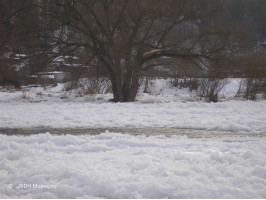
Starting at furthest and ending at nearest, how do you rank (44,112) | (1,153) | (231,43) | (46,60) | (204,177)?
1. (231,43)
2. (46,60)
3. (44,112)
4. (1,153)
5. (204,177)

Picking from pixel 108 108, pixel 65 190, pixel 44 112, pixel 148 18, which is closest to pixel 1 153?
pixel 65 190

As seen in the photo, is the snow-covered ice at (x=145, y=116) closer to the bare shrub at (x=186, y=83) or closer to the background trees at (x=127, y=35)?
the background trees at (x=127, y=35)

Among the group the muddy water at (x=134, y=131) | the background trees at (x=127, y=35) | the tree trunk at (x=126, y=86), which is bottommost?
the muddy water at (x=134, y=131)

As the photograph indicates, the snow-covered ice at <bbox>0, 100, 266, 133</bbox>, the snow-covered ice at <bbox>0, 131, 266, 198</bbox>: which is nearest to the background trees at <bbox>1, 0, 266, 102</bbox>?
the snow-covered ice at <bbox>0, 100, 266, 133</bbox>

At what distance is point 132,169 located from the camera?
5.27m

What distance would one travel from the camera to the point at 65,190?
179 inches

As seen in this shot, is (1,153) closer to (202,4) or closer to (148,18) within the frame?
(148,18)

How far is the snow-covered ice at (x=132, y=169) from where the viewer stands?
4480 mm

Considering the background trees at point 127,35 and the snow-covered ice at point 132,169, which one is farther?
the background trees at point 127,35

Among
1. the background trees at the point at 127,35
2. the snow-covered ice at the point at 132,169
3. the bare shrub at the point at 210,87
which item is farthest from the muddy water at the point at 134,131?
the bare shrub at the point at 210,87

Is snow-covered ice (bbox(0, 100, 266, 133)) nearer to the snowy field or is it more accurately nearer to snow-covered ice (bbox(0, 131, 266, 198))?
the snowy field

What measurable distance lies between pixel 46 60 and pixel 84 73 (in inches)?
90.1

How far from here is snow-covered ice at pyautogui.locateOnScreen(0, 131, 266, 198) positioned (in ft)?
14.7

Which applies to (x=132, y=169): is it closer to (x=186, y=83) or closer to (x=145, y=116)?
(x=145, y=116)
